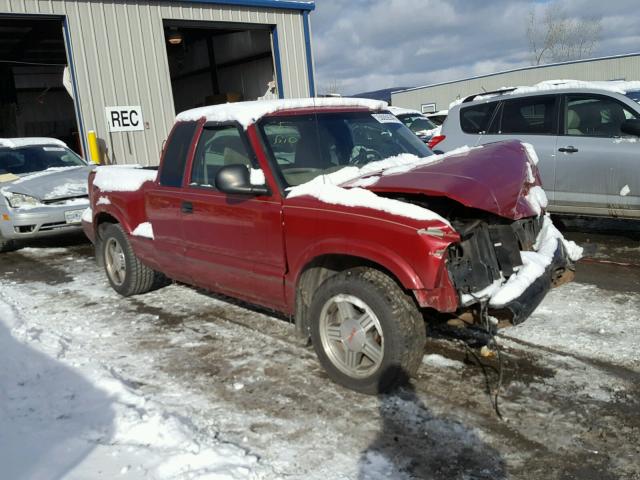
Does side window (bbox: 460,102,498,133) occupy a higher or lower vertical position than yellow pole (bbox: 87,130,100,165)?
lower

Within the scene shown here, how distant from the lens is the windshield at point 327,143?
410cm

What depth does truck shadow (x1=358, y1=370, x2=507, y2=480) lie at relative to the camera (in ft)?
9.12

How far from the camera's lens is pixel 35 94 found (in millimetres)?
25234

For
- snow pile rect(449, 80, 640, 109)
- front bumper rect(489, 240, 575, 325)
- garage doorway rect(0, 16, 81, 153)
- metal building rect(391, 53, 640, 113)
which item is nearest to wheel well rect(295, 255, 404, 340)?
front bumper rect(489, 240, 575, 325)

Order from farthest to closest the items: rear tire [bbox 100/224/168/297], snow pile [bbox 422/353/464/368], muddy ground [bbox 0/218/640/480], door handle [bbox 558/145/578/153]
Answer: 1. door handle [bbox 558/145/578/153]
2. rear tire [bbox 100/224/168/297]
3. snow pile [bbox 422/353/464/368]
4. muddy ground [bbox 0/218/640/480]

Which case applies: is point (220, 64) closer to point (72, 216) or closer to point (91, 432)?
point (72, 216)

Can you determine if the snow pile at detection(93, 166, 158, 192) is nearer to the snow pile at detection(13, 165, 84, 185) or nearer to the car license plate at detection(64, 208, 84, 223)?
the car license plate at detection(64, 208, 84, 223)

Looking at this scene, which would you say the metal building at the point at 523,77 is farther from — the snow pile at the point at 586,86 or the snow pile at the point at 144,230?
the snow pile at the point at 144,230

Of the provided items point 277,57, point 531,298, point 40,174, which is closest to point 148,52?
point 277,57

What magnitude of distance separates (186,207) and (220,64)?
15.5 m

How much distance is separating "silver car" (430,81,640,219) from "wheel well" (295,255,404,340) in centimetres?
437

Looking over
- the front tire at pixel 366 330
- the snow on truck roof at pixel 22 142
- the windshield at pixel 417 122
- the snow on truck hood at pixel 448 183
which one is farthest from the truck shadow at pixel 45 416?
the windshield at pixel 417 122

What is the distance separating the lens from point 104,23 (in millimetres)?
11461

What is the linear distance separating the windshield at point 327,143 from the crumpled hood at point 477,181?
0.41m
